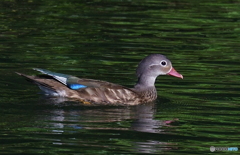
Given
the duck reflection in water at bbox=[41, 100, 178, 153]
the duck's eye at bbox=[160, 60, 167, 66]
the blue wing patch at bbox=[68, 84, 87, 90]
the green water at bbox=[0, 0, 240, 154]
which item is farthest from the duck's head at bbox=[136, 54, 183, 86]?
the blue wing patch at bbox=[68, 84, 87, 90]

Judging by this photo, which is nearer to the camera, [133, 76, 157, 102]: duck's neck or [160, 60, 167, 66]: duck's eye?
[133, 76, 157, 102]: duck's neck

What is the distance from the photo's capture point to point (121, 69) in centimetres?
1655

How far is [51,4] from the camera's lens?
959 inches

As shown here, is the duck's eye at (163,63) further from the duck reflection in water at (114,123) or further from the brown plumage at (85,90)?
the duck reflection in water at (114,123)

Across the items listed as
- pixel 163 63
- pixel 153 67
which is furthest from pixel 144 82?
pixel 163 63

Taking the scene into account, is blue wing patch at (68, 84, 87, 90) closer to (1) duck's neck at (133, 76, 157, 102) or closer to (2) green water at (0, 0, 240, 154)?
(2) green water at (0, 0, 240, 154)

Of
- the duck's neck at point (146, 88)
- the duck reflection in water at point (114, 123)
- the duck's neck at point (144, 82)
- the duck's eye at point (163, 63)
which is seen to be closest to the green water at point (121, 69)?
the duck reflection in water at point (114, 123)

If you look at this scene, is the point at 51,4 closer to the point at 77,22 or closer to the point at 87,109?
the point at 77,22

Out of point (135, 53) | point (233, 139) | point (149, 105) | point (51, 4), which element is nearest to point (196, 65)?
point (135, 53)

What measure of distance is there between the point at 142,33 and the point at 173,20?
2.23 m

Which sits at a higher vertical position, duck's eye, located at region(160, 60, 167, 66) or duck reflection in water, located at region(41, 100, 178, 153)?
duck's eye, located at region(160, 60, 167, 66)

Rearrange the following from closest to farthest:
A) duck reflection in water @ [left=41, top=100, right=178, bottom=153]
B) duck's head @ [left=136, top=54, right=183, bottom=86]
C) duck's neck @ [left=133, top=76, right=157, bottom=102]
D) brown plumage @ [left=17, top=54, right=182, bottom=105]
A: duck reflection in water @ [left=41, top=100, right=178, bottom=153] → brown plumage @ [left=17, top=54, right=182, bottom=105] → duck's neck @ [left=133, top=76, right=157, bottom=102] → duck's head @ [left=136, top=54, right=183, bottom=86]

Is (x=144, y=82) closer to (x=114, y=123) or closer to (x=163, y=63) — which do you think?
(x=163, y=63)

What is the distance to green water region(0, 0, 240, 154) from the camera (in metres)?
11.4
